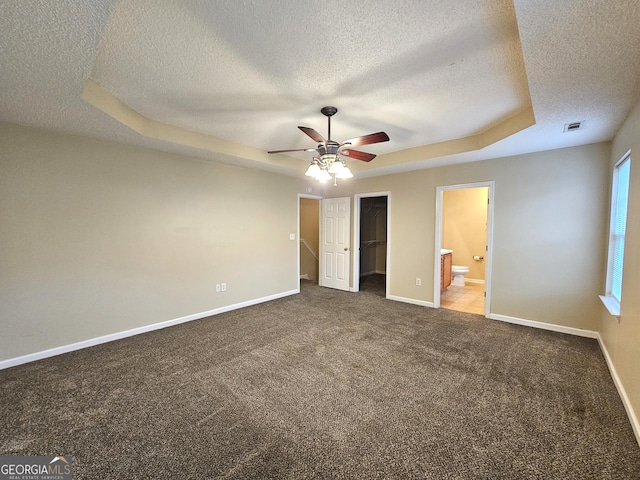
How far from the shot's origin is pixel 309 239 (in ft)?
24.0

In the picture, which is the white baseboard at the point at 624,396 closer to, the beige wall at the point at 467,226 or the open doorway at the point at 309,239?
the beige wall at the point at 467,226

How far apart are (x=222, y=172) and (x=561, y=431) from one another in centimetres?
469

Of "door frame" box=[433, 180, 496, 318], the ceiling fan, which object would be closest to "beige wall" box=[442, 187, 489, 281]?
"door frame" box=[433, 180, 496, 318]

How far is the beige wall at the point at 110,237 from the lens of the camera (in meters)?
2.74

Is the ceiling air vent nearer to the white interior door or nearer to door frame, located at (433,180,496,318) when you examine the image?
door frame, located at (433,180,496,318)

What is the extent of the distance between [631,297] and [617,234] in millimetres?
1225

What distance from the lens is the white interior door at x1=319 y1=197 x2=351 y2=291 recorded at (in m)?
5.84

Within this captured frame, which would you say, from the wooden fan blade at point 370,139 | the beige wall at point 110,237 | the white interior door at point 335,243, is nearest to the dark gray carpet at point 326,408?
the beige wall at point 110,237

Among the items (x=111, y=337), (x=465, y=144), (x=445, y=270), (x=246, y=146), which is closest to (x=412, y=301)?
(x=445, y=270)

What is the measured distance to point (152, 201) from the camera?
11.9 feet

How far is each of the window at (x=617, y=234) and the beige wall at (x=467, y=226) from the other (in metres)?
3.22

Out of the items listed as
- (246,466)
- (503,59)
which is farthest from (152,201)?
(503,59)

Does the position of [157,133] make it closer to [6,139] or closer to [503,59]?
[6,139]

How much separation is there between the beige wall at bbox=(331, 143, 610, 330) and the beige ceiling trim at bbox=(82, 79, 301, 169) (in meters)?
2.85
